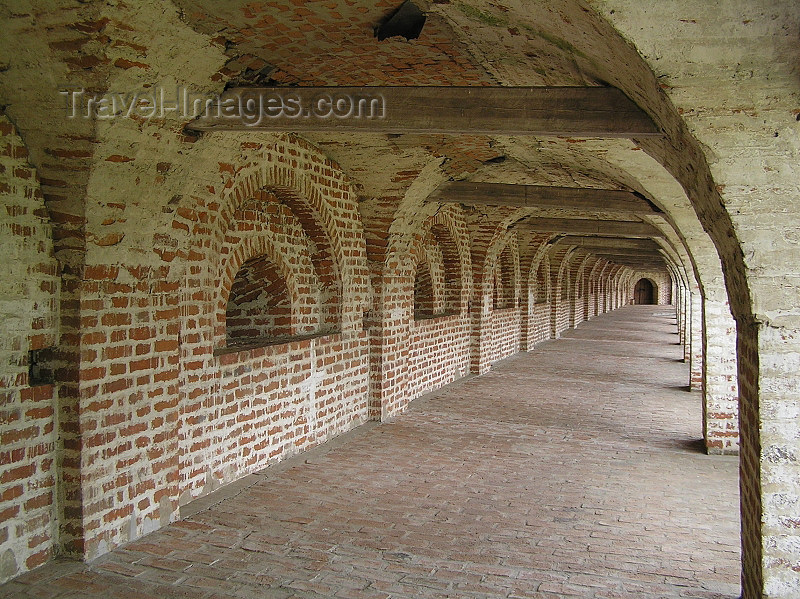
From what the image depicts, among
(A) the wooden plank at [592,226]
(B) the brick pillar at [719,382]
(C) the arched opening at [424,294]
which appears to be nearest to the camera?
(B) the brick pillar at [719,382]

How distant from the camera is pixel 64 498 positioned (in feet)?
13.8

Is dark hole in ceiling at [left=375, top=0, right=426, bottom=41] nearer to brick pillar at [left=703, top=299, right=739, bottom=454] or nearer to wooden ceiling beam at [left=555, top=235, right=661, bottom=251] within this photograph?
brick pillar at [left=703, top=299, right=739, bottom=454]

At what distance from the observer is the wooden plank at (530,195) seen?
8.59m

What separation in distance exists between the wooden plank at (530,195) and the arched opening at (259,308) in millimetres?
2758

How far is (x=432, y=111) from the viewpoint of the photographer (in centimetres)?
440

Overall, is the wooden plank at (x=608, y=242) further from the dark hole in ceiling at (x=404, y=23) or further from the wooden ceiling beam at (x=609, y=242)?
the dark hole in ceiling at (x=404, y=23)

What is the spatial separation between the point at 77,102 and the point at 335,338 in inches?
172

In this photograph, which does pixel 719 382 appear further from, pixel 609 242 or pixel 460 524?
pixel 609 242

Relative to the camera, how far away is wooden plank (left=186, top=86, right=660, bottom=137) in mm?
3973

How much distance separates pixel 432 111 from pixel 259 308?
3.54 m

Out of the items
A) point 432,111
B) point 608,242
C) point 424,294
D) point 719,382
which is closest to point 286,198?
point 432,111

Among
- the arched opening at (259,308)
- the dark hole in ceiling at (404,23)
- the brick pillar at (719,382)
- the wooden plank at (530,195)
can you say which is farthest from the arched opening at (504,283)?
the dark hole in ceiling at (404,23)

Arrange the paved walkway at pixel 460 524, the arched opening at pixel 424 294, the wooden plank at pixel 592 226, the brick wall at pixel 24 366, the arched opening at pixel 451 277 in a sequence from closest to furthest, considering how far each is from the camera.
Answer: the brick wall at pixel 24 366
the paved walkway at pixel 460 524
the arched opening at pixel 424 294
the arched opening at pixel 451 277
the wooden plank at pixel 592 226

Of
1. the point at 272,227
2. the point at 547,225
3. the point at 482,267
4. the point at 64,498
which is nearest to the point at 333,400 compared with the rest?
the point at 272,227
